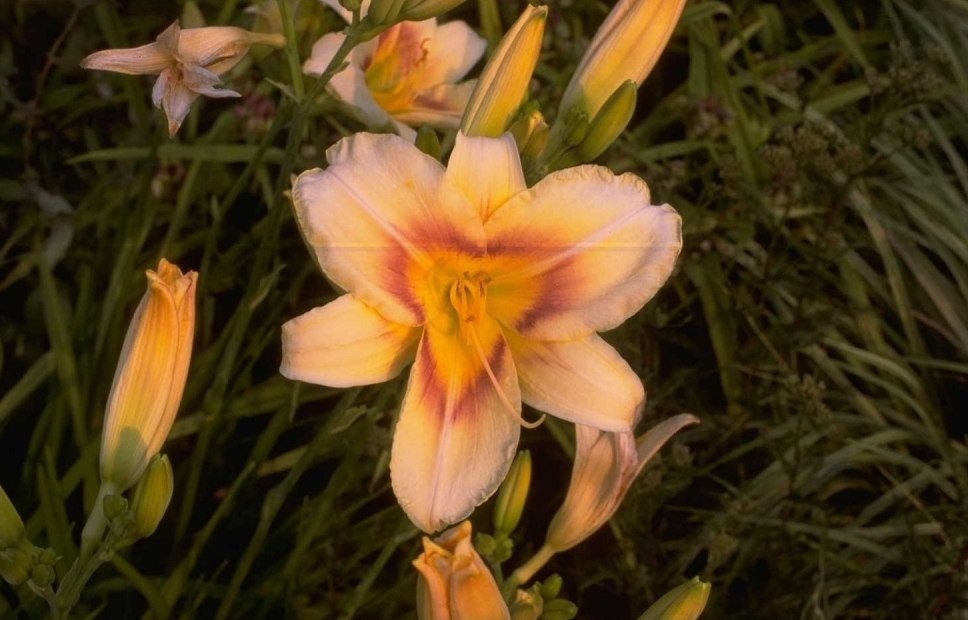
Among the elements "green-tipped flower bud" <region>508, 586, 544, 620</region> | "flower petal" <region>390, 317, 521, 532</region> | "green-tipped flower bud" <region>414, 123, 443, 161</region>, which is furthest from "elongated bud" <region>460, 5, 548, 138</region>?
"green-tipped flower bud" <region>508, 586, 544, 620</region>

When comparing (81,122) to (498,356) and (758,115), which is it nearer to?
(758,115)

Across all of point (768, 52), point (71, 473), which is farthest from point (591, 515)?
point (768, 52)

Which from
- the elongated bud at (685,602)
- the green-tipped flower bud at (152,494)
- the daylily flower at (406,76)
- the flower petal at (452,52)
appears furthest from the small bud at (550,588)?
the flower petal at (452,52)

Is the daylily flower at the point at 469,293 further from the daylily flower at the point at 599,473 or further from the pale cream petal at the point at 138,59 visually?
the pale cream petal at the point at 138,59

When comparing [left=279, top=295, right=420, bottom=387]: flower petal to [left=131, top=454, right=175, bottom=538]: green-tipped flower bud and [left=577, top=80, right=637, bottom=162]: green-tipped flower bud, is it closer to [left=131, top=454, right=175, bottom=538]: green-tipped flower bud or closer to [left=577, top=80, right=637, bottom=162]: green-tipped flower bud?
[left=131, top=454, right=175, bottom=538]: green-tipped flower bud

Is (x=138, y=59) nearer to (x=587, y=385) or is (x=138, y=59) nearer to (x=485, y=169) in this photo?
(x=485, y=169)

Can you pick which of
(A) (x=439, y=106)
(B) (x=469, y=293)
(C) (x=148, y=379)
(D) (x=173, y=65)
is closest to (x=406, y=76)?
(A) (x=439, y=106)
